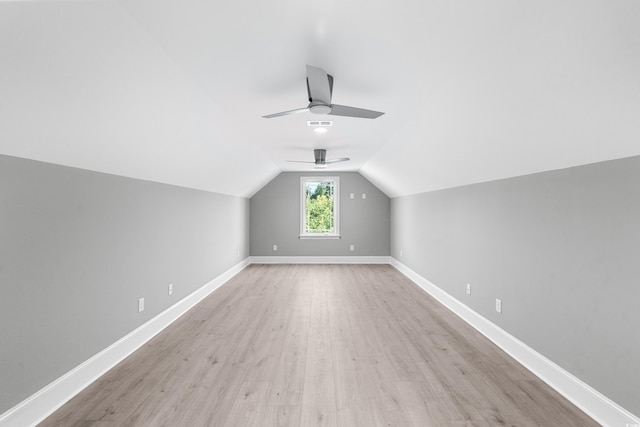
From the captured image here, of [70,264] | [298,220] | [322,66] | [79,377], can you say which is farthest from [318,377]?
[298,220]

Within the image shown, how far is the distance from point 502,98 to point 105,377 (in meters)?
3.64

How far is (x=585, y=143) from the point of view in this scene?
6.45ft

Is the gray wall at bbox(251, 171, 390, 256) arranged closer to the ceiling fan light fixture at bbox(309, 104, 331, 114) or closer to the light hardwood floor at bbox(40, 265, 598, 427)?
the light hardwood floor at bbox(40, 265, 598, 427)

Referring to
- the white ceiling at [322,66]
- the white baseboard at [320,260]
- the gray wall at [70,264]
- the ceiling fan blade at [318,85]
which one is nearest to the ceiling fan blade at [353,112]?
the ceiling fan blade at [318,85]

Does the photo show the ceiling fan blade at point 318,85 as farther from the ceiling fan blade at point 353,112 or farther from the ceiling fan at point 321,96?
the ceiling fan blade at point 353,112

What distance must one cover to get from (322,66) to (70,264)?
2331 mm

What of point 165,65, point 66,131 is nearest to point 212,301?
point 66,131

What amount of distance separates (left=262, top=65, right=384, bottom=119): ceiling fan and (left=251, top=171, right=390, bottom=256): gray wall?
18.1 feet

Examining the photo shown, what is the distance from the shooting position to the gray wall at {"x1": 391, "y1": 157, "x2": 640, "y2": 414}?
187 cm

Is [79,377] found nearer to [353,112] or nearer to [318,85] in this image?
[318,85]

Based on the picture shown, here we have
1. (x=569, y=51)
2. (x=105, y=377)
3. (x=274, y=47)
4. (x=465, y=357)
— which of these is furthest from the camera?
(x=465, y=357)

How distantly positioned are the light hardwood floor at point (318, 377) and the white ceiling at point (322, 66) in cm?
171

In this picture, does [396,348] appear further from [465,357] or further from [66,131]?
[66,131]

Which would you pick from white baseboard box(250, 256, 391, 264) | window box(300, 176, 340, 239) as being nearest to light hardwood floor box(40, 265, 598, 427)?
white baseboard box(250, 256, 391, 264)
